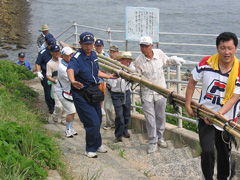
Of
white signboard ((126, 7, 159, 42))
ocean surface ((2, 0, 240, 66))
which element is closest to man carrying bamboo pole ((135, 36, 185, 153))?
white signboard ((126, 7, 159, 42))

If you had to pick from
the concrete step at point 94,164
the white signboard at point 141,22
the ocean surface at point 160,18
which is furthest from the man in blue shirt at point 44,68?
the ocean surface at point 160,18

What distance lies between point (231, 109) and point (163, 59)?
7.34ft

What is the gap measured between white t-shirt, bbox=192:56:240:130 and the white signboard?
4.97 m

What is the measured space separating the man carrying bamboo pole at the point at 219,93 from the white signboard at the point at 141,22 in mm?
5003

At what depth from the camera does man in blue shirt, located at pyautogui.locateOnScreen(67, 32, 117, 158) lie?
5.38 m

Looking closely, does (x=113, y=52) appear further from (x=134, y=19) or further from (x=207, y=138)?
(x=207, y=138)

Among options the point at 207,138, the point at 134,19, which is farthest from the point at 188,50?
the point at 207,138

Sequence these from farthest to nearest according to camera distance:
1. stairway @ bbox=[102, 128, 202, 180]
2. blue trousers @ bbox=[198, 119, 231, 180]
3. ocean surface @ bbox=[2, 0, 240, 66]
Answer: ocean surface @ bbox=[2, 0, 240, 66], stairway @ bbox=[102, 128, 202, 180], blue trousers @ bbox=[198, 119, 231, 180]

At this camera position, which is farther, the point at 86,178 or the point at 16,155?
the point at 86,178

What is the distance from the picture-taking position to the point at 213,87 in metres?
4.04

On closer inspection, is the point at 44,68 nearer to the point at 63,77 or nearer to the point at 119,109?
the point at 63,77

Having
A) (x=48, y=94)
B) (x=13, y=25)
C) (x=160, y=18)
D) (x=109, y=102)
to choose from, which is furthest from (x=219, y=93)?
(x=13, y=25)

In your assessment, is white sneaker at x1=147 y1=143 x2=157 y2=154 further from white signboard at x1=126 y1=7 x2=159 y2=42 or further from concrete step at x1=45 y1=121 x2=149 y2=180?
white signboard at x1=126 y1=7 x2=159 y2=42

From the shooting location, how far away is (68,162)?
4.98 m
